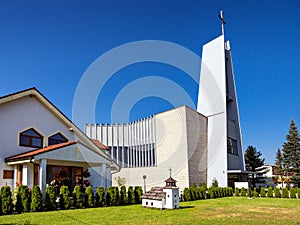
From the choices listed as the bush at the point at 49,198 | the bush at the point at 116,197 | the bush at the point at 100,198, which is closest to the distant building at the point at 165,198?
the bush at the point at 116,197

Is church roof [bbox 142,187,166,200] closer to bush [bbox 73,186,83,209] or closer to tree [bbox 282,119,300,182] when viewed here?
bush [bbox 73,186,83,209]

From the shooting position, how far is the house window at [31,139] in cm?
1510

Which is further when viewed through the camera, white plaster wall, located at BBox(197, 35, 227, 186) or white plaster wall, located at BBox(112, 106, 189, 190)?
white plaster wall, located at BBox(197, 35, 227, 186)

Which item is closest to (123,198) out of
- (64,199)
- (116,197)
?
(116,197)

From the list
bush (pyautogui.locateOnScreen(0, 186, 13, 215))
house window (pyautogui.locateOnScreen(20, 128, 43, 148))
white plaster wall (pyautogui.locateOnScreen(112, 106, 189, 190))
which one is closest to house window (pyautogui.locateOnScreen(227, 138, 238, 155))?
white plaster wall (pyautogui.locateOnScreen(112, 106, 189, 190))

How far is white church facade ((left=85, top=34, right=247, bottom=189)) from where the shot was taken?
86.2 ft

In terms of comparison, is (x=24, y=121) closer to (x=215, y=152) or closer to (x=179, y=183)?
(x=179, y=183)

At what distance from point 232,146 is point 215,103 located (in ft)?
16.7

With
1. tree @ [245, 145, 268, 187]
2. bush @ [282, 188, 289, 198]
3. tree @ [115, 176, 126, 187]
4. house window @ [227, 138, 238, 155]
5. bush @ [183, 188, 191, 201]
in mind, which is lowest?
bush @ [282, 188, 289, 198]

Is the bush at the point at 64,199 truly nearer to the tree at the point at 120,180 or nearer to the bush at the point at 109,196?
the bush at the point at 109,196

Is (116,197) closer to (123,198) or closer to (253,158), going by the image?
(123,198)

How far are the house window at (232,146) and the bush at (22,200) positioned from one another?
70.8 feet

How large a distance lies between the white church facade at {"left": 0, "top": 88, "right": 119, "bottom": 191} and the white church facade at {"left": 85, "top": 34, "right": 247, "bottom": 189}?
9950 mm

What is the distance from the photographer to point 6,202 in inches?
430
